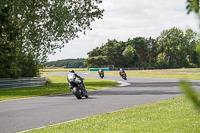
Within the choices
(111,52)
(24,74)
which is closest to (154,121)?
(24,74)

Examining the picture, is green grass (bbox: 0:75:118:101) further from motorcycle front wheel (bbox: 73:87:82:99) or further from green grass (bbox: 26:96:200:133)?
green grass (bbox: 26:96:200:133)

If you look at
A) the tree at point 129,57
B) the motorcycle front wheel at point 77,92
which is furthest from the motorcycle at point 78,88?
the tree at point 129,57

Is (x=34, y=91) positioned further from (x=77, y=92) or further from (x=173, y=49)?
(x=173, y=49)

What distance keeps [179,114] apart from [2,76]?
58.4ft

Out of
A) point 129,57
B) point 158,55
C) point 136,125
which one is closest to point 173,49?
point 158,55

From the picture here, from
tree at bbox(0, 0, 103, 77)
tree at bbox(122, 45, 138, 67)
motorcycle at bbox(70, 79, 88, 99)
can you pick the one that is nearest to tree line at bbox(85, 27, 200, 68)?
tree at bbox(122, 45, 138, 67)

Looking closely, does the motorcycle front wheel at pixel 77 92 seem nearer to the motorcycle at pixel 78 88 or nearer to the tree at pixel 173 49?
the motorcycle at pixel 78 88

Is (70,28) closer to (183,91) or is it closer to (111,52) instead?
(183,91)

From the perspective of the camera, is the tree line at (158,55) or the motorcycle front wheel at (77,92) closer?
the motorcycle front wheel at (77,92)

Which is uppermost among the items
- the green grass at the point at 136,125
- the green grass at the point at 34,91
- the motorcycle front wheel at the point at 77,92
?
the motorcycle front wheel at the point at 77,92

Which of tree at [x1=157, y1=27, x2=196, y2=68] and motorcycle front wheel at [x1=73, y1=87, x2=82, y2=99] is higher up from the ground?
tree at [x1=157, y1=27, x2=196, y2=68]

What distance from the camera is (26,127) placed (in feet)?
24.5

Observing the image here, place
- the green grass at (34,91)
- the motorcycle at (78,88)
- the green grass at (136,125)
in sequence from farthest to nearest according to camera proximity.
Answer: the green grass at (34,91) < the motorcycle at (78,88) < the green grass at (136,125)

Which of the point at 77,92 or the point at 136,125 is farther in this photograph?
the point at 77,92
